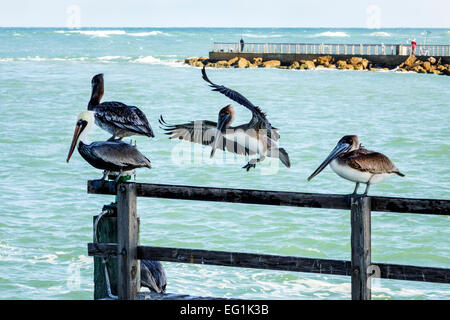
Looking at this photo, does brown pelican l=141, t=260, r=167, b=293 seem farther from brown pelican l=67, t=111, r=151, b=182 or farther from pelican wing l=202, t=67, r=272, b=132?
pelican wing l=202, t=67, r=272, b=132

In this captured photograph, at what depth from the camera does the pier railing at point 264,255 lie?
18.9 feet

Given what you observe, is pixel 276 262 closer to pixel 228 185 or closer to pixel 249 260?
pixel 249 260

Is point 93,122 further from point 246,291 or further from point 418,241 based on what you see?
point 418,241

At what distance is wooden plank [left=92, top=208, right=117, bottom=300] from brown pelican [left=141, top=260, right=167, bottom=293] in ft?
3.44

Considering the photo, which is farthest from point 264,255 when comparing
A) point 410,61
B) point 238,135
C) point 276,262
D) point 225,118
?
point 410,61

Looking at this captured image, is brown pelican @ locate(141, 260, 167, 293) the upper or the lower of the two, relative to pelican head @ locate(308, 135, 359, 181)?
lower

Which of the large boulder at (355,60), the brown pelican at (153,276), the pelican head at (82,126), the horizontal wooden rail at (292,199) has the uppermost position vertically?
the pelican head at (82,126)

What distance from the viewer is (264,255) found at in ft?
19.8

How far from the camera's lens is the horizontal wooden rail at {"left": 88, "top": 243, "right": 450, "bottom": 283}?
5762mm

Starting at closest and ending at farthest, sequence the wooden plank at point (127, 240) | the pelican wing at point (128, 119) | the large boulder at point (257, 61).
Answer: the wooden plank at point (127, 240) < the pelican wing at point (128, 119) < the large boulder at point (257, 61)

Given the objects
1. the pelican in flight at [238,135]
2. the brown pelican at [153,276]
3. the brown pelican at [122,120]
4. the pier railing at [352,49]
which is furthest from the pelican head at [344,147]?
the pier railing at [352,49]

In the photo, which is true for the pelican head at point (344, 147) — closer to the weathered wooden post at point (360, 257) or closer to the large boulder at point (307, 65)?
the weathered wooden post at point (360, 257)

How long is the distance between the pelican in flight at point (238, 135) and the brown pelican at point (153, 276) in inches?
55.2

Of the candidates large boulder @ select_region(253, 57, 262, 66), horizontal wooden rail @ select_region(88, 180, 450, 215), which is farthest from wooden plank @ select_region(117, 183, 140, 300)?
large boulder @ select_region(253, 57, 262, 66)
